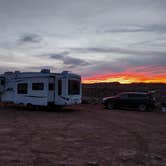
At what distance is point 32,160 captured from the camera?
7.15 m

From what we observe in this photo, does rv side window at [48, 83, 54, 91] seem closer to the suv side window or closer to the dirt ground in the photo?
the suv side window

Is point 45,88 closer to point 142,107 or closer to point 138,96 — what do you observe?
point 138,96

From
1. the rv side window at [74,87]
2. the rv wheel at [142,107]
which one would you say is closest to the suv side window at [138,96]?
the rv wheel at [142,107]

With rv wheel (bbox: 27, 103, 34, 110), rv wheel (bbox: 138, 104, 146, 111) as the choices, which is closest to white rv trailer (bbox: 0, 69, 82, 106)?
rv wheel (bbox: 27, 103, 34, 110)

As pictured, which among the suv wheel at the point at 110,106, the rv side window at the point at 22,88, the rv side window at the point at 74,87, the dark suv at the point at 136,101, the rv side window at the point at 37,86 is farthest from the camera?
the suv wheel at the point at 110,106

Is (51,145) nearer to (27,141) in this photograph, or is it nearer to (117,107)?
(27,141)

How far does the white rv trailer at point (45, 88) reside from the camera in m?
19.4

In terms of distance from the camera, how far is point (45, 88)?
19547 mm

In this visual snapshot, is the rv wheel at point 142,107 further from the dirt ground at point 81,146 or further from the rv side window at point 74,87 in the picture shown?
the dirt ground at point 81,146

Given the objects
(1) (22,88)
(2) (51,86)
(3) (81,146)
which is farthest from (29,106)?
(3) (81,146)

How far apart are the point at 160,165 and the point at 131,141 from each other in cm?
281

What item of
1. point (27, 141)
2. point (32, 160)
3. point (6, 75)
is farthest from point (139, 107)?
point (32, 160)

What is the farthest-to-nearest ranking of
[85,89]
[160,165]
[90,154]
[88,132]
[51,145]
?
[85,89] < [88,132] < [51,145] < [90,154] < [160,165]

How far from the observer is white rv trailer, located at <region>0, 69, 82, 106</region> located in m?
19.4
